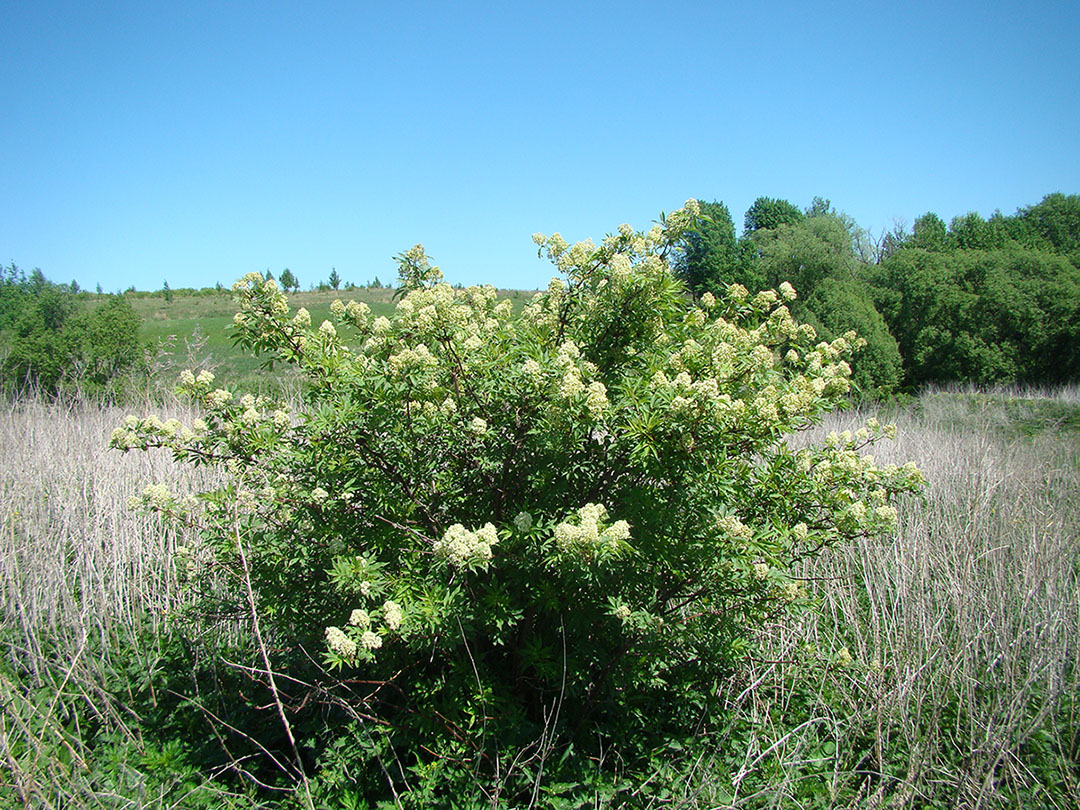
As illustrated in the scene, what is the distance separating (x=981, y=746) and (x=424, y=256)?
3295mm

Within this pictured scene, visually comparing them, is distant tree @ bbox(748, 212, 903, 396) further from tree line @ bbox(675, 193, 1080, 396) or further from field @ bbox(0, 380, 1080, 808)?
field @ bbox(0, 380, 1080, 808)

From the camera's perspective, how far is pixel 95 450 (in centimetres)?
596

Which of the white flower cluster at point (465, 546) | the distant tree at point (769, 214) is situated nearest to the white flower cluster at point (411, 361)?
the white flower cluster at point (465, 546)

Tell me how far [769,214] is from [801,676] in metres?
45.7

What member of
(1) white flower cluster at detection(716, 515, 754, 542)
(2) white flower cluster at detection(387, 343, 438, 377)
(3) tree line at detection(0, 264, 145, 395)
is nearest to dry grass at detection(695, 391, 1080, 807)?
(1) white flower cluster at detection(716, 515, 754, 542)

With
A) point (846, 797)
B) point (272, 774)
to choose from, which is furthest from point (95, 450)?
point (846, 797)

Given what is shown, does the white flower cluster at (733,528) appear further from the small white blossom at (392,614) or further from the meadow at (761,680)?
the small white blossom at (392,614)

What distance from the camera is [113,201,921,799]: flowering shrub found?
221 centimetres

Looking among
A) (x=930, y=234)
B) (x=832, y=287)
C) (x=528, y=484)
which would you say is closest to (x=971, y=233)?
(x=930, y=234)

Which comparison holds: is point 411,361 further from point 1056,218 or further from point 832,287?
point 1056,218

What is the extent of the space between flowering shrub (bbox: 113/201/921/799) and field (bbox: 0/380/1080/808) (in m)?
0.58

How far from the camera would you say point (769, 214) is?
43.6 meters

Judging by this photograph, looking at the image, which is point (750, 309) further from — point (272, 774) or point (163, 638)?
point (163, 638)

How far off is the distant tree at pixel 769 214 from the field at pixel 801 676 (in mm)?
42220
